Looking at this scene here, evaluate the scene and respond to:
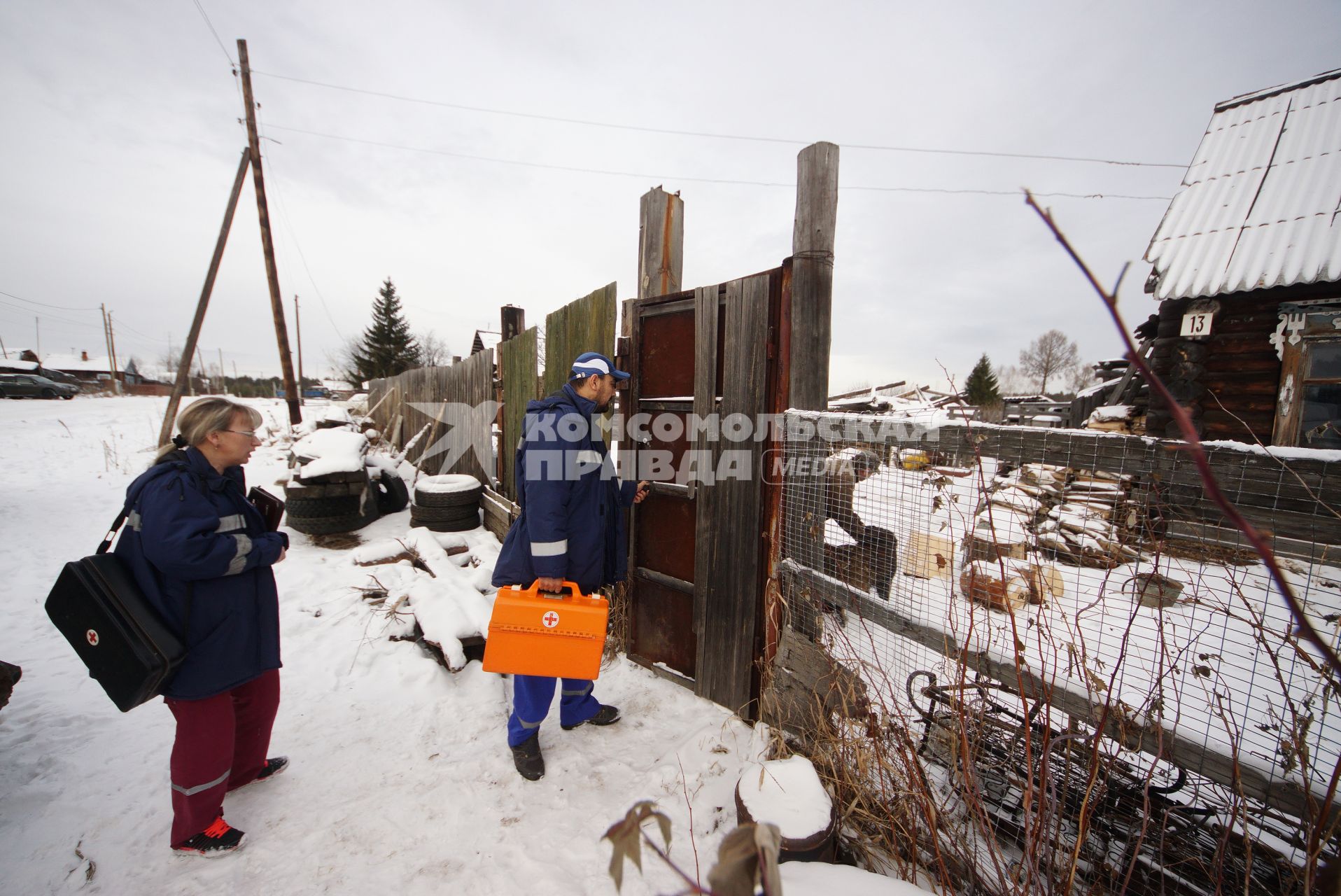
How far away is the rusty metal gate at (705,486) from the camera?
2953 millimetres

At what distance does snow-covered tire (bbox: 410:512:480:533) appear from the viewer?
6.14 meters

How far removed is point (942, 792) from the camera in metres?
2.37

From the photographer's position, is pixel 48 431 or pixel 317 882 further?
pixel 48 431

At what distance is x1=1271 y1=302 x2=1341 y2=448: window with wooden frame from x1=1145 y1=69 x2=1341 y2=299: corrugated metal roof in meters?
0.51

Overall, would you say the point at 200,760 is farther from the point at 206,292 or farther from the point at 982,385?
the point at 982,385

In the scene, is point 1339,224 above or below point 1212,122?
below

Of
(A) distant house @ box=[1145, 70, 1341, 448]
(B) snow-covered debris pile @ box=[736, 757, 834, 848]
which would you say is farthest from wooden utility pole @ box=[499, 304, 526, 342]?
(A) distant house @ box=[1145, 70, 1341, 448]

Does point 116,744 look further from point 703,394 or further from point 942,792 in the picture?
point 942,792

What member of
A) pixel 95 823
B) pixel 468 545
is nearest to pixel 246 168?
pixel 468 545

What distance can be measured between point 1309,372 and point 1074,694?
25.6ft

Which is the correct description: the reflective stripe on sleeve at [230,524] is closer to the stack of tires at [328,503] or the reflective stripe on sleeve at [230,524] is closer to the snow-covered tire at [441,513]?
the snow-covered tire at [441,513]

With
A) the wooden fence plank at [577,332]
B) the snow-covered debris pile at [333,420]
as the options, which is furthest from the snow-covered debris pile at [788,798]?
the snow-covered debris pile at [333,420]

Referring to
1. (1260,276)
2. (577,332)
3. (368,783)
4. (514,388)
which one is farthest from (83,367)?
(1260,276)

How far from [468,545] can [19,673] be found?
11.1 feet
